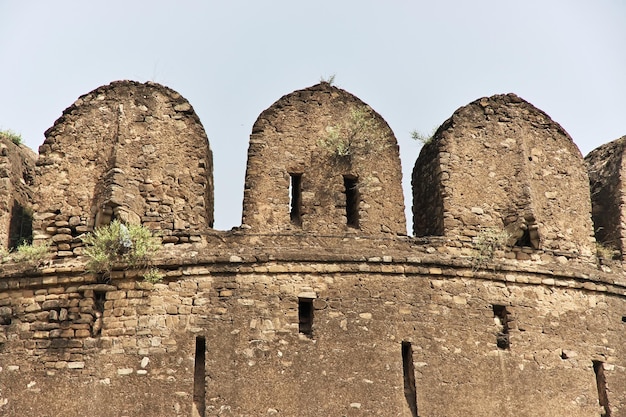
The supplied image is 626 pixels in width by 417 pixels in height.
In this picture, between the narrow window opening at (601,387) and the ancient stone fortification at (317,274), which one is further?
the narrow window opening at (601,387)

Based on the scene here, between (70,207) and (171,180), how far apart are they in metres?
1.35

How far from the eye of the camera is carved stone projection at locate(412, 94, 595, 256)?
42.4 feet

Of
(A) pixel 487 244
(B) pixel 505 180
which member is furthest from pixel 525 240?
(B) pixel 505 180

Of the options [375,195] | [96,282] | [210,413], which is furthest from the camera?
[375,195]

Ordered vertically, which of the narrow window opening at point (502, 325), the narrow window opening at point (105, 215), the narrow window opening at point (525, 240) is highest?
the narrow window opening at point (105, 215)

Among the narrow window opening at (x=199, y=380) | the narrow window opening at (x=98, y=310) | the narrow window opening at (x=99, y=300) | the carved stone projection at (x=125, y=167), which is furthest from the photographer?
the carved stone projection at (x=125, y=167)

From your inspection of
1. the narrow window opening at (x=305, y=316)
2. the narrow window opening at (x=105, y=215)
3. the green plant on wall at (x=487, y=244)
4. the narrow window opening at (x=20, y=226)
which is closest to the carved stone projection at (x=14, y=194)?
the narrow window opening at (x=20, y=226)

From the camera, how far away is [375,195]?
1288 centimetres

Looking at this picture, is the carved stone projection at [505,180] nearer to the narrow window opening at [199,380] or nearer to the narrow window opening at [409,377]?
the narrow window opening at [409,377]

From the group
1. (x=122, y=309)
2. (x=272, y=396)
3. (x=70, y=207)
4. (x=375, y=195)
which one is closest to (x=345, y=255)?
(x=375, y=195)

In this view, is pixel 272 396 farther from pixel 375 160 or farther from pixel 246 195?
pixel 375 160

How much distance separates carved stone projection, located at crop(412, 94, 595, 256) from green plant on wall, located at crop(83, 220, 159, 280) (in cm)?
387

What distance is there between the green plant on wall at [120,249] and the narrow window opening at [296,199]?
1.88m

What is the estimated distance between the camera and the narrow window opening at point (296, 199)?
1273 cm
